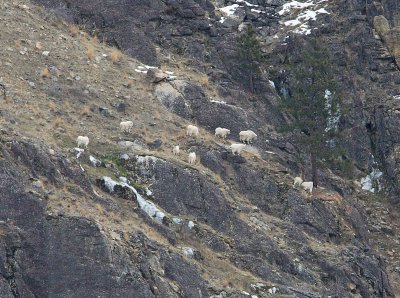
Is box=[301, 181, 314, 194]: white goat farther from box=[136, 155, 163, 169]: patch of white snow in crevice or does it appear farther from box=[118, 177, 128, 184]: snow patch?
box=[118, 177, 128, 184]: snow patch

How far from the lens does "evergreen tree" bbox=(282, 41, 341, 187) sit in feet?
169

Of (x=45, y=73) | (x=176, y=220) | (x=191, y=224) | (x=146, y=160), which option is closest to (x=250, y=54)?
(x=45, y=73)

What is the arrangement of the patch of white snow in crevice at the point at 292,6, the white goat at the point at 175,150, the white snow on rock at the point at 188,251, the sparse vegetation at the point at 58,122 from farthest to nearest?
the patch of white snow in crevice at the point at 292,6 < the white goat at the point at 175,150 < the sparse vegetation at the point at 58,122 < the white snow on rock at the point at 188,251

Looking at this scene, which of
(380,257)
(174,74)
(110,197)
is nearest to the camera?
(110,197)

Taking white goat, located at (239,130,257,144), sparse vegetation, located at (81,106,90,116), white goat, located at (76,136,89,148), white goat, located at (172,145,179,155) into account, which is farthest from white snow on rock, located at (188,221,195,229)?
white goat, located at (239,130,257,144)

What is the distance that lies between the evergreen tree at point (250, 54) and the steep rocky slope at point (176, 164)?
655 mm

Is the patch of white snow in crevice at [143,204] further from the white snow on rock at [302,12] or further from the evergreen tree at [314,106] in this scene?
the white snow on rock at [302,12]

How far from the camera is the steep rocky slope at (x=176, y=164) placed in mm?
35500

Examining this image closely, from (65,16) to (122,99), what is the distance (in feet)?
30.0

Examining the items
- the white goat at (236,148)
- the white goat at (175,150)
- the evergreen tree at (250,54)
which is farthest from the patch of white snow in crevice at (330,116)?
the white goat at (175,150)

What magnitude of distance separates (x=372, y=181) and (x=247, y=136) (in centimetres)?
1090

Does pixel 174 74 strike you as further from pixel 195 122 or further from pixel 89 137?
pixel 89 137

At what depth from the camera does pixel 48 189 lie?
36.8m

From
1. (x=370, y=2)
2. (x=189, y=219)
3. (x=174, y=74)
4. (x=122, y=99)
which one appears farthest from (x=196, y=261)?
(x=370, y=2)
